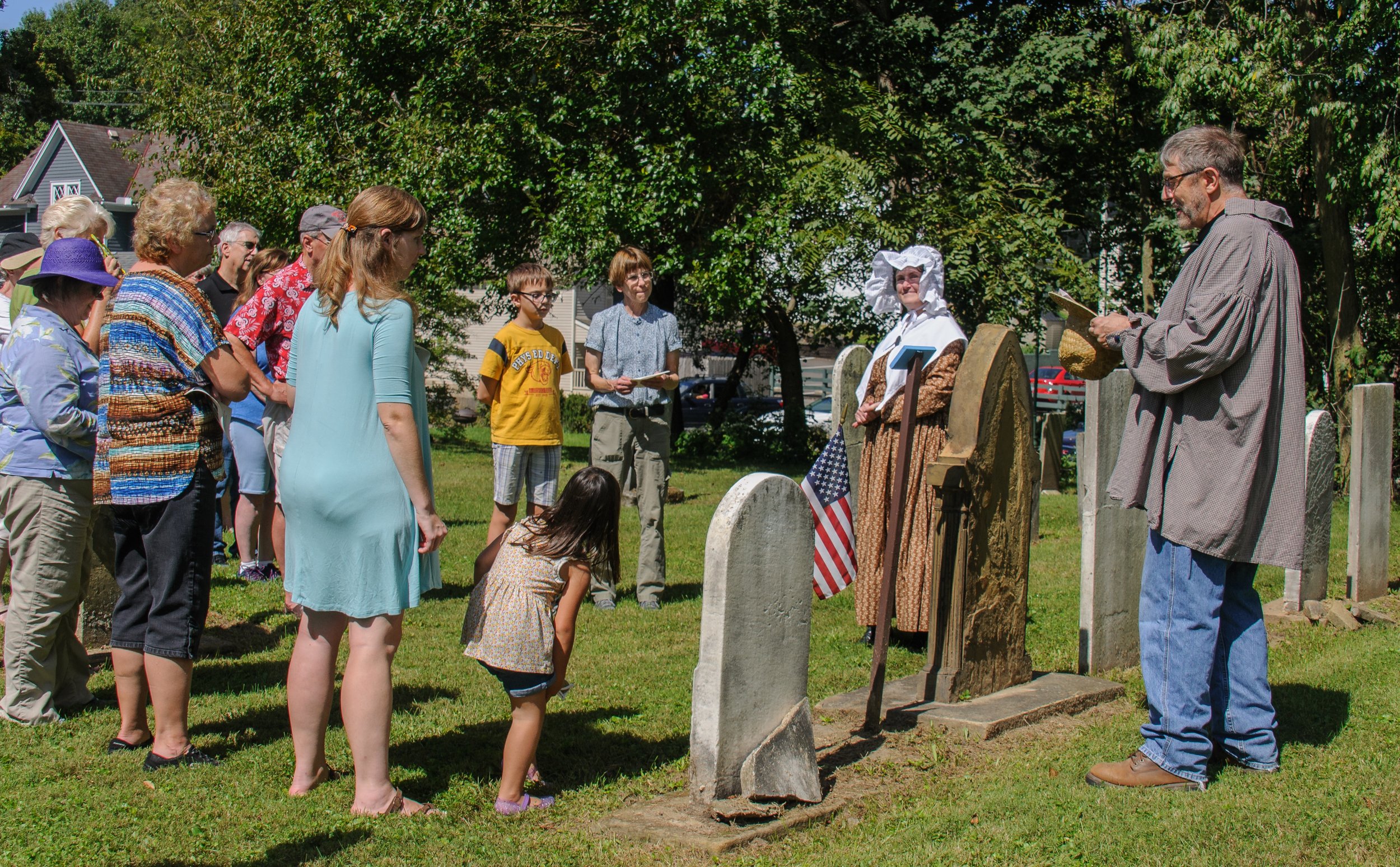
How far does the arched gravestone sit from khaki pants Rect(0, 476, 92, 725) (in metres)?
3.67

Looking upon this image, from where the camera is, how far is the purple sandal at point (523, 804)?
12.7 ft

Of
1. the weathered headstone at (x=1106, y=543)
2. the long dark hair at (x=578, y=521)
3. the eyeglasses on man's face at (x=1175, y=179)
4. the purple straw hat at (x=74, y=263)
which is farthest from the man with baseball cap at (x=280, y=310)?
the weathered headstone at (x=1106, y=543)

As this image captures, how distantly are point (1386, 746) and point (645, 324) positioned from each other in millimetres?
4478

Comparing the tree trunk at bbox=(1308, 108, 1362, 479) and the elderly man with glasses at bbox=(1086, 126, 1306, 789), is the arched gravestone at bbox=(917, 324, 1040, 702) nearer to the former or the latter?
the elderly man with glasses at bbox=(1086, 126, 1306, 789)

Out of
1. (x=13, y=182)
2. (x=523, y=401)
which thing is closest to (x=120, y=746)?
(x=523, y=401)

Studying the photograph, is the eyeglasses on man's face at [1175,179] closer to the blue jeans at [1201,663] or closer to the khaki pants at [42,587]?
the blue jeans at [1201,663]

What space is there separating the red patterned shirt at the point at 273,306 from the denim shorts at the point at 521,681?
2.66m

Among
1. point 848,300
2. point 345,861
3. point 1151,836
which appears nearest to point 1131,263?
point 848,300

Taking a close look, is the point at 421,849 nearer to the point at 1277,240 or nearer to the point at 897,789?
the point at 897,789

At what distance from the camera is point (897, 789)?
4.19 metres

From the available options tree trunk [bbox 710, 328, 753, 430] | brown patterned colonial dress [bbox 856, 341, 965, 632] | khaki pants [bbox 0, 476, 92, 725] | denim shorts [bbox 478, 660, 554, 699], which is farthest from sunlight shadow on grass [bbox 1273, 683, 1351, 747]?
tree trunk [bbox 710, 328, 753, 430]

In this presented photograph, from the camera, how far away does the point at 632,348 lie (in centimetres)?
712

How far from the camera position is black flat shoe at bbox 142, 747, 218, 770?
4125 mm

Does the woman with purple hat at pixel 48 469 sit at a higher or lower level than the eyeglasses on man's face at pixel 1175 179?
lower
